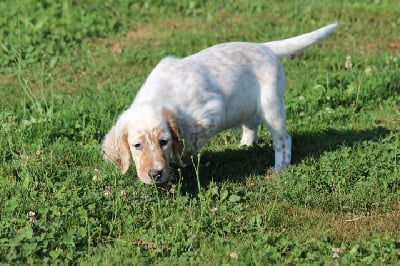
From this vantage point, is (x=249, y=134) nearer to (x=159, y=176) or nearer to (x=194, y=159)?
(x=194, y=159)

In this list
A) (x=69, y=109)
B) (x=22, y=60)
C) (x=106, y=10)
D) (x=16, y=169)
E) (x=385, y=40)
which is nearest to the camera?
(x=16, y=169)

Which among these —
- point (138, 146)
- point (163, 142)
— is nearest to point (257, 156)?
point (163, 142)

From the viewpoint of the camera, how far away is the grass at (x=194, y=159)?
5594 millimetres

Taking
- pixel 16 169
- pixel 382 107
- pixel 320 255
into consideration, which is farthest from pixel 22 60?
pixel 320 255

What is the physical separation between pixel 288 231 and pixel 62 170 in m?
2.03

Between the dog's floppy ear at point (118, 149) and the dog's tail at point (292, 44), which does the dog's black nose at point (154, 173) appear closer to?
the dog's floppy ear at point (118, 149)

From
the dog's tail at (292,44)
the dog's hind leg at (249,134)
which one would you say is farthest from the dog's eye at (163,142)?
the dog's tail at (292,44)

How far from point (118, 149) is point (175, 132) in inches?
19.1

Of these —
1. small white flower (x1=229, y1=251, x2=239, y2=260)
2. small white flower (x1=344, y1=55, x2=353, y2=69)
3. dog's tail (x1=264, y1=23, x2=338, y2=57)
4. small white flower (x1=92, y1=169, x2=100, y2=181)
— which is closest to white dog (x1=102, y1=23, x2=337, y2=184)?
dog's tail (x1=264, y1=23, x2=338, y2=57)

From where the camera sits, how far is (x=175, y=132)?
253 inches

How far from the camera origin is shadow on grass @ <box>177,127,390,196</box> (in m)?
6.93

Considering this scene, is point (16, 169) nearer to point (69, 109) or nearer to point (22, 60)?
point (69, 109)

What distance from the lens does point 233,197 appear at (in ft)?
20.8

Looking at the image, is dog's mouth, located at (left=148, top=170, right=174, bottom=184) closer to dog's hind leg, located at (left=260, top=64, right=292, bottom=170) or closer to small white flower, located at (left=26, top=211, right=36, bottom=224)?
small white flower, located at (left=26, top=211, right=36, bottom=224)
